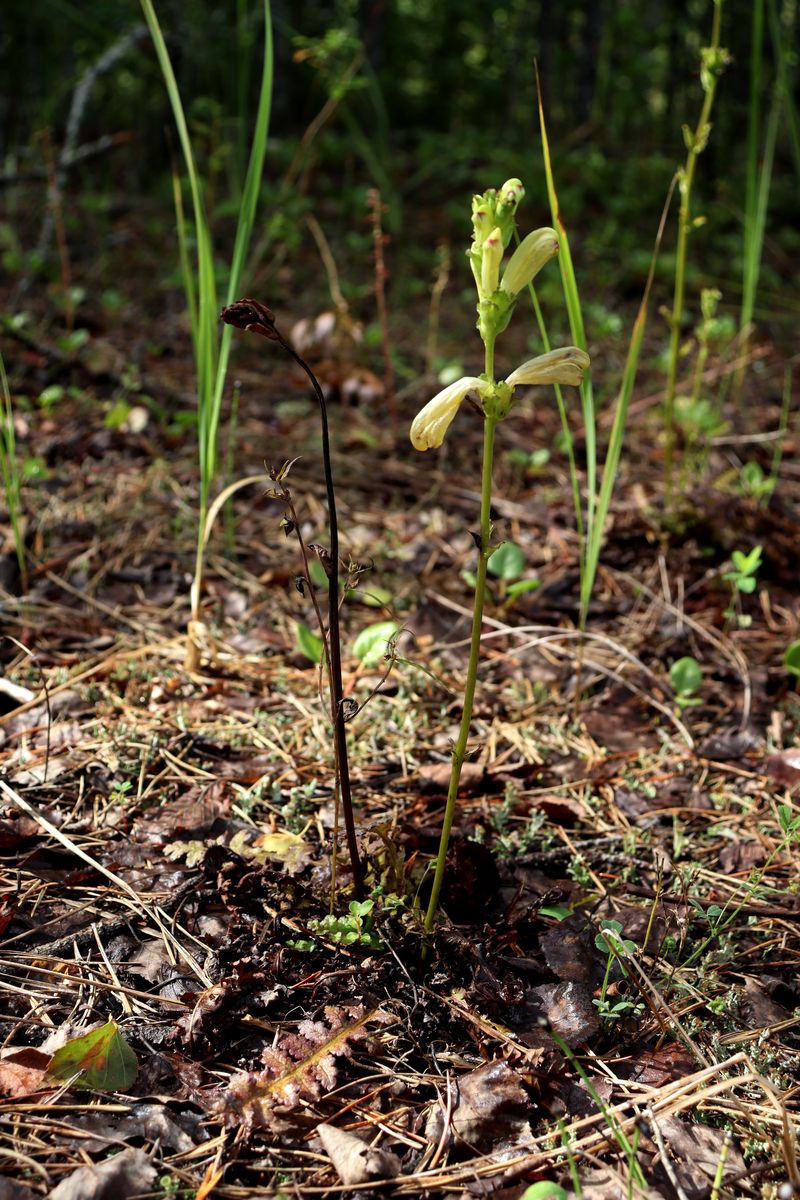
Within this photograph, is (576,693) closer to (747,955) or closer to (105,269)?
(747,955)

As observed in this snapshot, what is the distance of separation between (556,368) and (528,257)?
0.16 metres

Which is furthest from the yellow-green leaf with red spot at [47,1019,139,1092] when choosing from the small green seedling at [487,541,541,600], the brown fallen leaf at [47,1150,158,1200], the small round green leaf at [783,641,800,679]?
the small round green leaf at [783,641,800,679]

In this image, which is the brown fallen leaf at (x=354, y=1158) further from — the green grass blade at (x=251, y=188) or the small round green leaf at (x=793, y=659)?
the small round green leaf at (x=793, y=659)

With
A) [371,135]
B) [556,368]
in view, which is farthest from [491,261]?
[371,135]

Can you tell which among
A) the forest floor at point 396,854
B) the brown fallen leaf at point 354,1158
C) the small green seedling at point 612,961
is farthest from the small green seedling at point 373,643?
the brown fallen leaf at point 354,1158

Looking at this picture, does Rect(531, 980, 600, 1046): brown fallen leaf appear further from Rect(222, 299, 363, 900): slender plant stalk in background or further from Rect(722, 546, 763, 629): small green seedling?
Rect(722, 546, 763, 629): small green seedling

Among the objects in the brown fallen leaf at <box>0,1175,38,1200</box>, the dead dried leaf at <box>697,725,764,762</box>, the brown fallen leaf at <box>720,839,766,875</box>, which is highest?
the brown fallen leaf at <box>0,1175,38,1200</box>

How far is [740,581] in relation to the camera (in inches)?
97.0

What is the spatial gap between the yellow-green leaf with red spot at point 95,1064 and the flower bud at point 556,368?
110 cm

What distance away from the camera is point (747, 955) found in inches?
64.2

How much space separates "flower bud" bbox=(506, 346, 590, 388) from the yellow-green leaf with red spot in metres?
1.10

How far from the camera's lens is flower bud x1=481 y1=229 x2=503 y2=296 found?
121 centimetres

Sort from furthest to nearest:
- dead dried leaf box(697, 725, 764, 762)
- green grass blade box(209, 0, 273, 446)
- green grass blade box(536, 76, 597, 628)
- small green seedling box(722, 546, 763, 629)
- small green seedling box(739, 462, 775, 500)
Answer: small green seedling box(739, 462, 775, 500) < small green seedling box(722, 546, 763, 629) < dead dried leaf box(697, 725, 764, 762) < green grass blade box(209, 0, 273, 446) < green grass blade box(536, 76, 597, 628)

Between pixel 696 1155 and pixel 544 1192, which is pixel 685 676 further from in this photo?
A: pixel 544 1192
